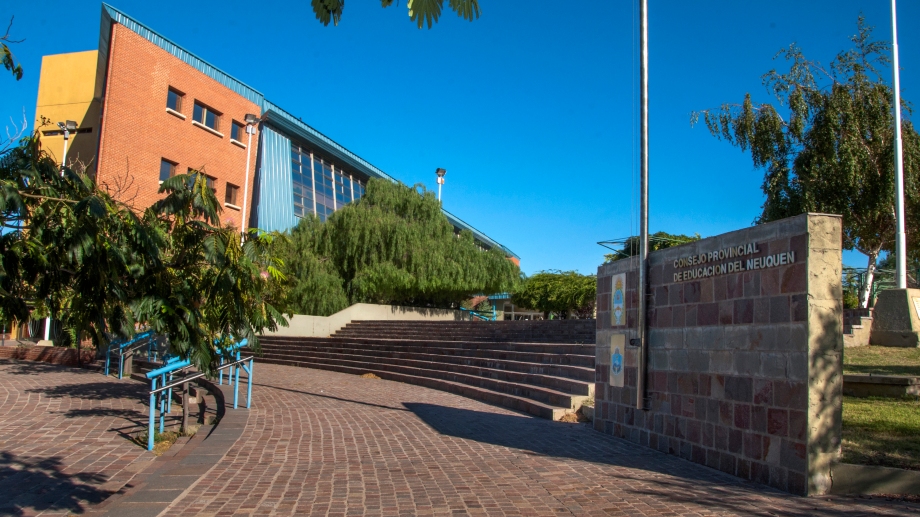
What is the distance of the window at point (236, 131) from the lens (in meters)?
33.4

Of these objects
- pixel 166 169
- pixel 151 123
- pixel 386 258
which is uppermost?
pixel 151 123

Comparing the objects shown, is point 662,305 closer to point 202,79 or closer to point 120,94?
point 120,94

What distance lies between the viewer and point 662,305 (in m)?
8.50

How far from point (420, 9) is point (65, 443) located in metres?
7.99

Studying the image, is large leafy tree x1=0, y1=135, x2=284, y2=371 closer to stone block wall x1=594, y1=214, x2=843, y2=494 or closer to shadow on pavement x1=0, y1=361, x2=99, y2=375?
stone block wall x1=594, y1=214, x2=843, y2=494

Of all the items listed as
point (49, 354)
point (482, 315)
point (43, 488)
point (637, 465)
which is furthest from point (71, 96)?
point (637, 465)

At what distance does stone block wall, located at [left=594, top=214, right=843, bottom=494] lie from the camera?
6137 mm

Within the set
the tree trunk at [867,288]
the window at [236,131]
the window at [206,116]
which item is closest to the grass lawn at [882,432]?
the tree trunk at [867,288]

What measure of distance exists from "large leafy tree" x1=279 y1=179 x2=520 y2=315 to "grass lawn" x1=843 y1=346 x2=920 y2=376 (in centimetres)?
1851

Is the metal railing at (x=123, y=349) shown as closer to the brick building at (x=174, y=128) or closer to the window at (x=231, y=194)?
the brick building at (x=174, y=128)

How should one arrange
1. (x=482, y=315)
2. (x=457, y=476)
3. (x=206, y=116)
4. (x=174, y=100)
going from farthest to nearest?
(x=482, y=315), (x=206, y=116), (x=174, y=100), (x=457, y=476)

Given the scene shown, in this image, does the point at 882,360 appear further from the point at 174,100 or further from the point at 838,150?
the point at 174,100

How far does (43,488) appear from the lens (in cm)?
642

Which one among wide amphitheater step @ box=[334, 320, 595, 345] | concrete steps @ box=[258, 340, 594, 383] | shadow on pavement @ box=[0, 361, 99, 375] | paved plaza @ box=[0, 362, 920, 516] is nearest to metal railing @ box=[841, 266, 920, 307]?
wide amphitheater step @ box=[334, 320, 595, 345]
